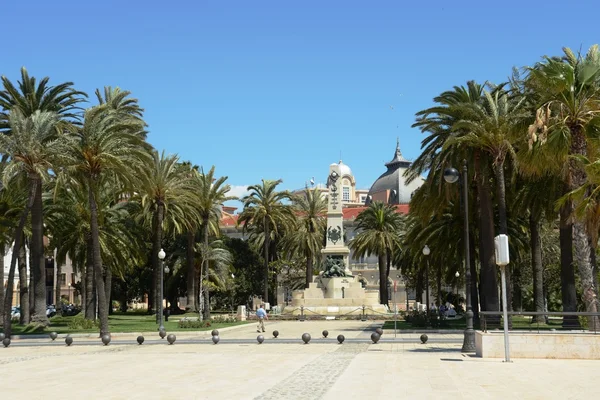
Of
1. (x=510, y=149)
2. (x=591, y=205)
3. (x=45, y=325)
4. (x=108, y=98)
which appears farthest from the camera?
(x=108, y=98)

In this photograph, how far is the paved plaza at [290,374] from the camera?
12.8 metres

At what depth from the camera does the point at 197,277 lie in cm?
6469

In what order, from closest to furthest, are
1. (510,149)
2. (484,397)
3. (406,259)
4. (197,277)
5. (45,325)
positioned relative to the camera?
(484,397)
(510,149)
(45,325)
(406,259)
(197,277)

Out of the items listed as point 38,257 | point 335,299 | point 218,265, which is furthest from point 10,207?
point 335,299

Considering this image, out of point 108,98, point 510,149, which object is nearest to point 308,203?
point 108,98

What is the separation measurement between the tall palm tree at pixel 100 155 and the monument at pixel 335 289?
69.3 feet

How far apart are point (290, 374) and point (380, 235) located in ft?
156

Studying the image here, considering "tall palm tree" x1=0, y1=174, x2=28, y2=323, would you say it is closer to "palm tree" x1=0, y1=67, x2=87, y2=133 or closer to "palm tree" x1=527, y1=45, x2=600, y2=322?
"palm tree" x1=0, y1=67, x2=87, y2=133

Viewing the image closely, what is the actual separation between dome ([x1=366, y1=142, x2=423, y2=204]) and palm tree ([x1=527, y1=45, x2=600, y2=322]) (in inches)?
3938

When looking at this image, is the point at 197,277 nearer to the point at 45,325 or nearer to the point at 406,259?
the point at 406,259

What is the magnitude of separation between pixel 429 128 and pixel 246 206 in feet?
106

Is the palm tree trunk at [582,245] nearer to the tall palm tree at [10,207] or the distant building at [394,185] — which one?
the tall palm tree at [10,207]

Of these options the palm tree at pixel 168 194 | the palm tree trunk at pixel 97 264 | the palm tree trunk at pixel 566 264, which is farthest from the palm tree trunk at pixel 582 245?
the palm tree at pixel 168 194

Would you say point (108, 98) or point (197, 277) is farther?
point (197, 277)
